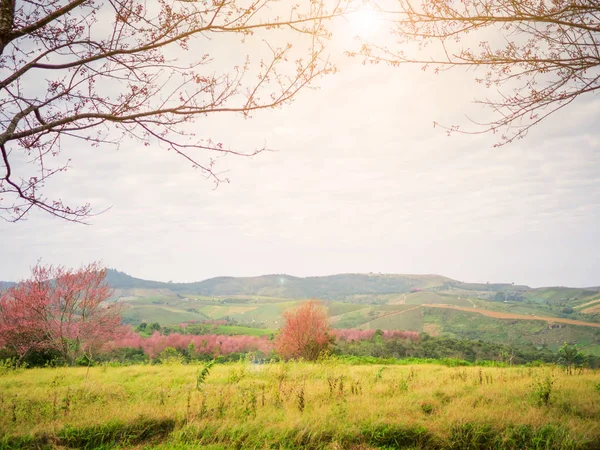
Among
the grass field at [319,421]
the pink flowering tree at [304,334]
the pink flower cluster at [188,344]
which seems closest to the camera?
the grass field at [319,421]

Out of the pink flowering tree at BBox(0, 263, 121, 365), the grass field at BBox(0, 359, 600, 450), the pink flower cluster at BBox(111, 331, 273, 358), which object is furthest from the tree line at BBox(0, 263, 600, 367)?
the pink flower cluster at BBox(111, 331, 273, 358)

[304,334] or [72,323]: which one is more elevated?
[72,323]

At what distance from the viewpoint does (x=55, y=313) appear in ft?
80.0

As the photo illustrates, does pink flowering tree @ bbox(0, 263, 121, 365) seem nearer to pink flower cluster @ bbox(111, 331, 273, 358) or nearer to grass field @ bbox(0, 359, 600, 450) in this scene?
grass field @ bbox(0, 359, 600, 450)

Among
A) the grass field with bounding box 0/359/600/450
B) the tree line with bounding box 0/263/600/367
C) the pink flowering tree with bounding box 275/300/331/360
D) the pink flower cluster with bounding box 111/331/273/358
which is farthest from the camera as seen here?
the pink flower cluster with bounding box 111/331/273/358

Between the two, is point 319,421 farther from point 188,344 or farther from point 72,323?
point 188,344

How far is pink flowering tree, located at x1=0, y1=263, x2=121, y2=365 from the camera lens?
23.4 metres

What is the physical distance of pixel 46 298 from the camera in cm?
2370

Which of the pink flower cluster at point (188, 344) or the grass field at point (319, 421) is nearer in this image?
the grass field at point (319, 421)

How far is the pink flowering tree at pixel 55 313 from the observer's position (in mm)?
23406

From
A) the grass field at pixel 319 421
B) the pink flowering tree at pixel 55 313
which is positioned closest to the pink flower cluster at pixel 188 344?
the pink flowering tree at pixel 55 313

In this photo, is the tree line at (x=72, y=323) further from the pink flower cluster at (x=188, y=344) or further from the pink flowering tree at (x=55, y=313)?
the pink flower cluster at (x=188, y=344)

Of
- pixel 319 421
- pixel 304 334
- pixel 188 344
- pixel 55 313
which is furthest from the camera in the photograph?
pixel 188 344

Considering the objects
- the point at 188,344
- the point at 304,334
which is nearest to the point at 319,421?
the point at 304,334
